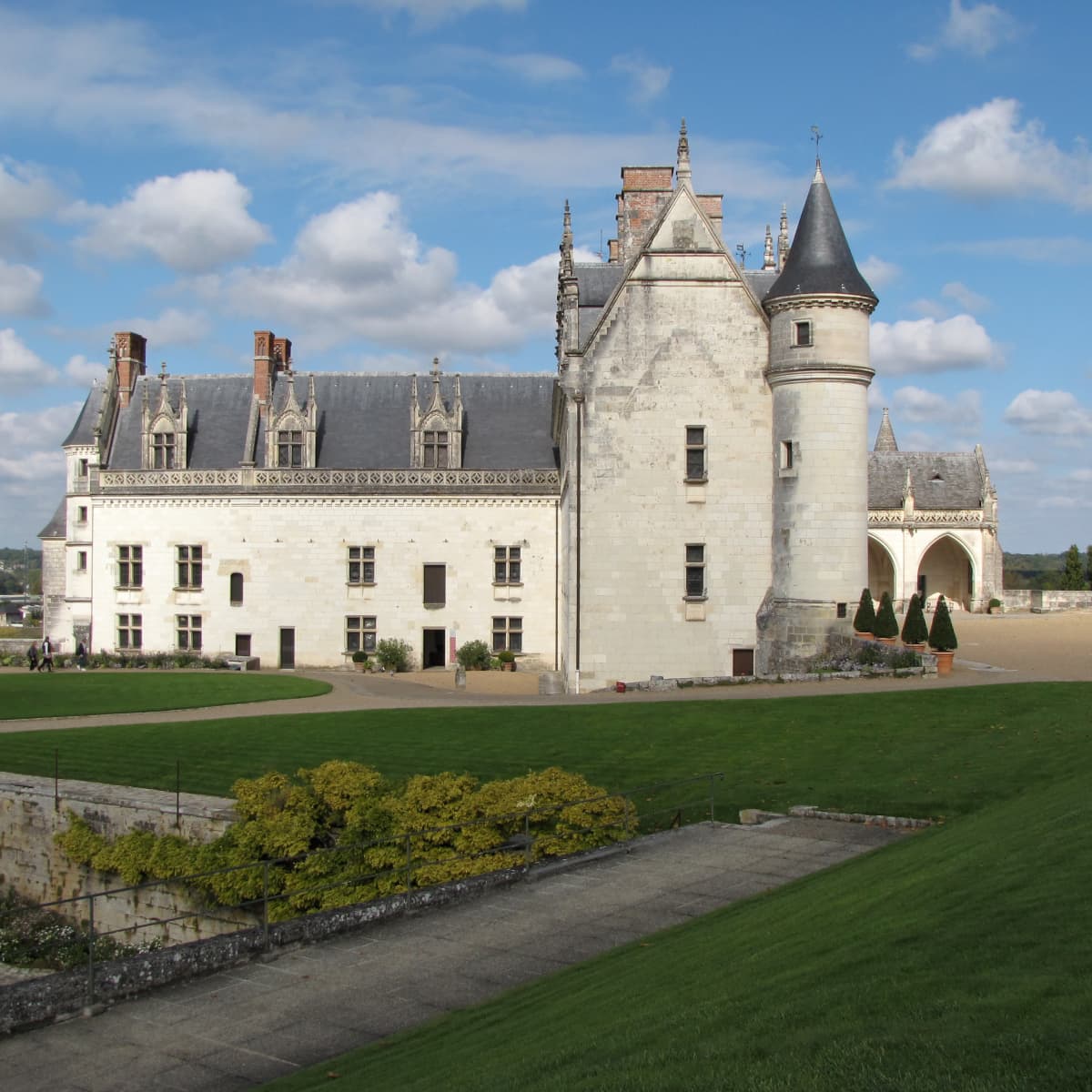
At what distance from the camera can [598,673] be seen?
31.5m

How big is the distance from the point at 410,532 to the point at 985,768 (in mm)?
26063

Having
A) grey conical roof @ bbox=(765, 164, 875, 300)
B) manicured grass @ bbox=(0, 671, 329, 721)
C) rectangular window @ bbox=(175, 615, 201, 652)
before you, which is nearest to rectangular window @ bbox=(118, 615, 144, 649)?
rectangular window @ bbox=(175, 615, 201, 652)

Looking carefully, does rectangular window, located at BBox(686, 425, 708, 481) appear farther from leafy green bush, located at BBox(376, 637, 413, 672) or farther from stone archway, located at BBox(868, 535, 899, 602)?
stone archway, located at BBox(868, 535, 899, 602)

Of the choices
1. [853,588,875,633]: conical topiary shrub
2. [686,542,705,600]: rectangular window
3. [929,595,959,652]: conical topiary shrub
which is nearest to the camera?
[929,595,959,652]: conical topiary shrub

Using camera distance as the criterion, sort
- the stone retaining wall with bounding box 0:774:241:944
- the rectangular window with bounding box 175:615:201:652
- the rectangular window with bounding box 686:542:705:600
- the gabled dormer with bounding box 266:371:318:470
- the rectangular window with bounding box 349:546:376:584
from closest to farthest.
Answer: the stone retaining wall with bounding box 0:774:241:944
the rectangular window with bounding box 686:542:705:600
the rectangular window with bounding box 349:546:376:584
the rectangular window with bounding box 175:615:201:652
the gabled dormer with bounding box 266:371:318:470

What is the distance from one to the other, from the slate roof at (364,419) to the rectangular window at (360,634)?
5.29m

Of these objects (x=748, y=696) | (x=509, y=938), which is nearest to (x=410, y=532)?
(x=748, y=696)

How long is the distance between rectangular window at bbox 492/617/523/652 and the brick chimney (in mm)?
16933

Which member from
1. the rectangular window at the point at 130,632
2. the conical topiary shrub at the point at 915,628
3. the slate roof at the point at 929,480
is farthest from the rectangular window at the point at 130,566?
the slate roof at the point at 929,480

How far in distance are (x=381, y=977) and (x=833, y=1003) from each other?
14.1 feet

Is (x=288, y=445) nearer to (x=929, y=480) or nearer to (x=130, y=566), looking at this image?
(x=130, y=566)

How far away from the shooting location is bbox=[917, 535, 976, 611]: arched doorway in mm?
63188

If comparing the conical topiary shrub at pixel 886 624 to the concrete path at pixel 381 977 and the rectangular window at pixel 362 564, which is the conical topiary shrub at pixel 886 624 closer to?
the concrete path at pixel 381 977

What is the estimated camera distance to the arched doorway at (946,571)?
207ft
